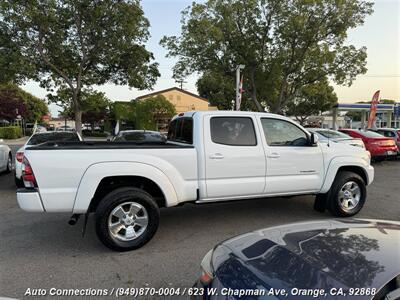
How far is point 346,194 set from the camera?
558 centimetres

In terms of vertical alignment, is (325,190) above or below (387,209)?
above

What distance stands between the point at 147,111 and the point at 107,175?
1335 inches

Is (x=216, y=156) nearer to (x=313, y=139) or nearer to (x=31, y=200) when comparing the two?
(x=313, y=139)

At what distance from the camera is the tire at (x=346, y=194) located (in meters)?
5.44

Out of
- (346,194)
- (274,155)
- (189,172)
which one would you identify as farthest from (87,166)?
(346,194)

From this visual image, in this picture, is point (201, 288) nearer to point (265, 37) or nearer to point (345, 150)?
point (345, 150)

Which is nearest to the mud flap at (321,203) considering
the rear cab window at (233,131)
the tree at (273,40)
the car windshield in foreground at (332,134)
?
the rear cab window at (233,131)

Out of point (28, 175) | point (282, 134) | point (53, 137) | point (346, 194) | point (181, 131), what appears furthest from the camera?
point (53, 137)

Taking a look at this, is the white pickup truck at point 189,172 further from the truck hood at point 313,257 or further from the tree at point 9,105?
the tree at point 9,105

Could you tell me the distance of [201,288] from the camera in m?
2.04

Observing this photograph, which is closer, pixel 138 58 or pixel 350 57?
pixel 138 58

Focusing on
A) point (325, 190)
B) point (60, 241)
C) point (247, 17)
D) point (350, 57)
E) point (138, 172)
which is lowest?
point (60, 241)

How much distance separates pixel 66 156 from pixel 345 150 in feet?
15.1

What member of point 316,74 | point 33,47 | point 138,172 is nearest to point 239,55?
point 316,74
